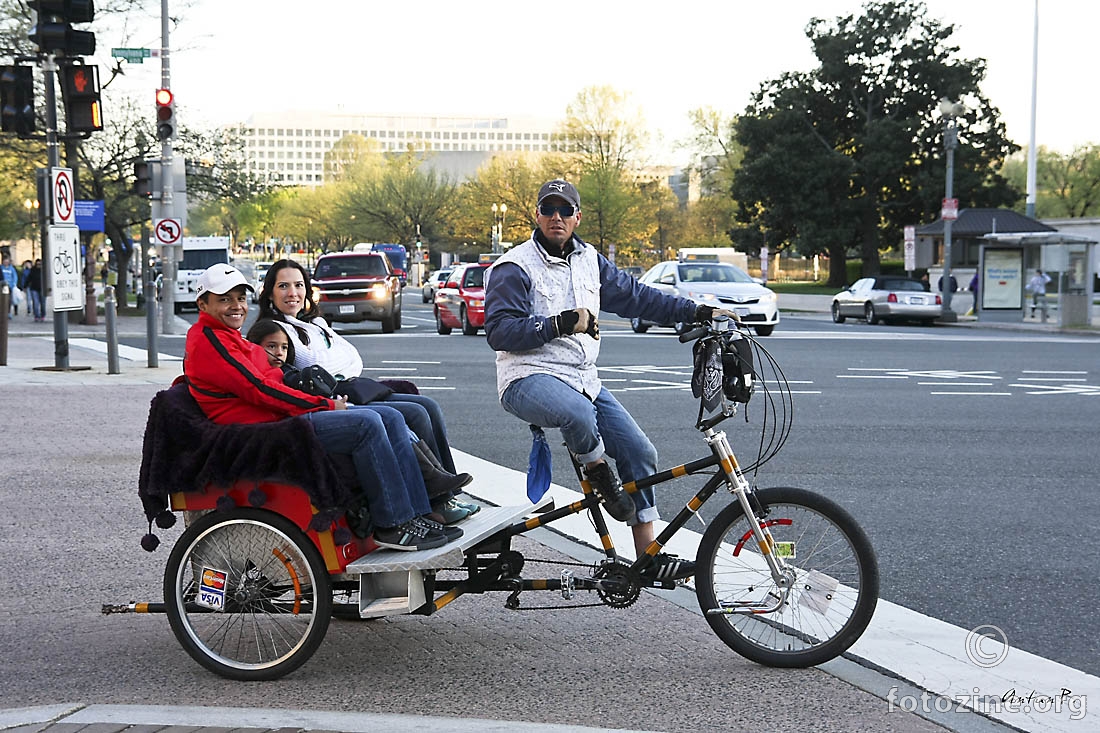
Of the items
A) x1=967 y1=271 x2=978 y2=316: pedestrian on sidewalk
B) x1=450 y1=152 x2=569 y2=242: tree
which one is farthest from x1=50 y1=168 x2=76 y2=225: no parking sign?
x1=450 y1=152 x2=569 y2=242: tree

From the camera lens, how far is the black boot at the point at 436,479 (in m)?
5.02

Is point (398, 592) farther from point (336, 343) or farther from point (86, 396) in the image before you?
point (86, 396)

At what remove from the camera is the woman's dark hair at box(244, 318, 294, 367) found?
5625 mm

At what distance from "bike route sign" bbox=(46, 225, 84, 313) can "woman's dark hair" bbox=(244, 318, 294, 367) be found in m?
11.6

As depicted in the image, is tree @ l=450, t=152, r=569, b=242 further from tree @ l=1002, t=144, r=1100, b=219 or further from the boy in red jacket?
the boy in red jacket

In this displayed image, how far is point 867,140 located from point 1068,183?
110 ft

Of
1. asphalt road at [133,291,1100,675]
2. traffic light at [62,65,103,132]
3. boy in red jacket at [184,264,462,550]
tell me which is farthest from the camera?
traffic light at [62,65,103,132]

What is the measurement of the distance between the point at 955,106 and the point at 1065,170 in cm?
5523

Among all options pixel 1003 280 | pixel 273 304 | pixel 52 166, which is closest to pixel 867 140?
pixel 1003 280

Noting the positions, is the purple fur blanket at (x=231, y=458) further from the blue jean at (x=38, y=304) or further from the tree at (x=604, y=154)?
the tree at (x=604, y=154)

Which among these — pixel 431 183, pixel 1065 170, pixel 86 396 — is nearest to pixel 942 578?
pixel 86 396

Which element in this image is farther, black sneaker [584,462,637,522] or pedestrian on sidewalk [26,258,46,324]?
pedestrian on sidewalk [26,258,46,324]

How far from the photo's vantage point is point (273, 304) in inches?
234

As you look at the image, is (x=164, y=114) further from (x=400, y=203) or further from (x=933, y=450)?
(x=400, y=203)
